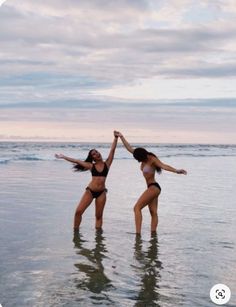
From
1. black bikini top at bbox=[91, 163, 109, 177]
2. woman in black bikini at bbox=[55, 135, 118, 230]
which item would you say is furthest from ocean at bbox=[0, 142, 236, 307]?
black bikini top at bbox=[91, 163, 109, 177]

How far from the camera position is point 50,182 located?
18.4 metres

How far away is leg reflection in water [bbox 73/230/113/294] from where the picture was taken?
19.8 ft

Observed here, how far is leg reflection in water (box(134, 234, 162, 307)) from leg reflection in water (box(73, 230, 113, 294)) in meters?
0.45

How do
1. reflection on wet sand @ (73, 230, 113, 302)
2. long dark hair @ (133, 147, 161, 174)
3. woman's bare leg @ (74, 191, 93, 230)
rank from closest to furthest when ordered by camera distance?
reflection on wet sand @ (73, 230, 113, 302), long dark hair @ (133, 147, 161, 174), woman's bare leg @ (74, 191, 93, 230)

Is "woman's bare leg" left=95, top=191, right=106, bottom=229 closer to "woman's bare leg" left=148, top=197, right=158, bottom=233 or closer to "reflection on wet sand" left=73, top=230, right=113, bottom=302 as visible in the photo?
"reflection on wet sand" left=73, top=230, right=113, bottom=302

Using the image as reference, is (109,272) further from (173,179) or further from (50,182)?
(173,179)

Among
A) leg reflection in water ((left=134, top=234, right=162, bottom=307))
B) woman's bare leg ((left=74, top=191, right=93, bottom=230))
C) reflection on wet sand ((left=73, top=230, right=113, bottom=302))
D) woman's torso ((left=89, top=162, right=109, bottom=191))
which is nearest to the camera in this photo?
leg reflection in water ((left=134, top=234, right=162, bottom=307))

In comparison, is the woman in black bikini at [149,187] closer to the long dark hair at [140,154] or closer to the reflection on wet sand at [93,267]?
the long dark hair at [140,154]

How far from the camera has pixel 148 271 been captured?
22.1 feet

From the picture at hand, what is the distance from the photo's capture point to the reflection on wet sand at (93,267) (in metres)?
6.01

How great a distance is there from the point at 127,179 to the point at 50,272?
1338 centimetres

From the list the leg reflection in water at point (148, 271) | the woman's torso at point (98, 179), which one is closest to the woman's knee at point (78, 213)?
the woman's torso at point (98, 179)

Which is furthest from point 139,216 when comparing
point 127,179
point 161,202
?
point 127,179

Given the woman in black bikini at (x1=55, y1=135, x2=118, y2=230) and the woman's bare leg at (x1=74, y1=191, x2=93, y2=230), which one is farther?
the woman in black bikini at (x1=55, y1=135, x2=118, y2=230)
